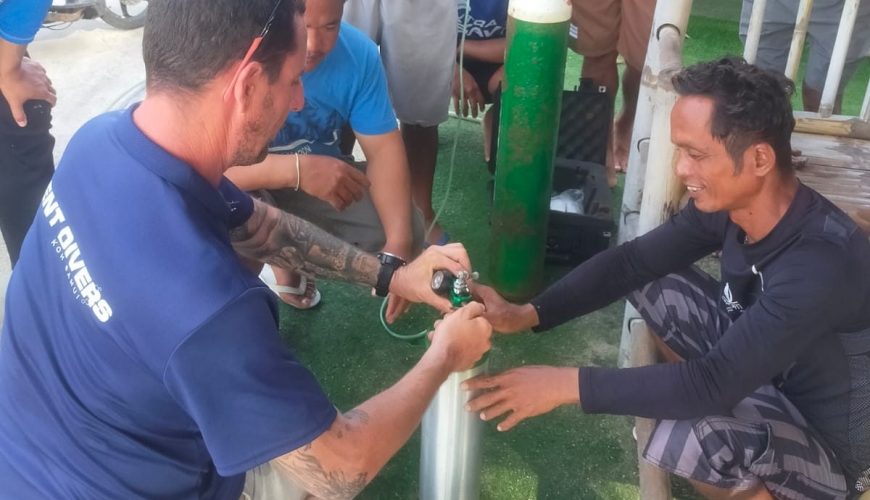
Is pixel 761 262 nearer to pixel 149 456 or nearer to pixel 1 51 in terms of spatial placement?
pixel 149 456

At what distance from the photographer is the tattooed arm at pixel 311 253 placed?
2293 mm

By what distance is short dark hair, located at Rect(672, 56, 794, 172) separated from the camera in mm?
1977

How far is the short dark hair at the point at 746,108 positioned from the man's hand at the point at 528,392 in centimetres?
71

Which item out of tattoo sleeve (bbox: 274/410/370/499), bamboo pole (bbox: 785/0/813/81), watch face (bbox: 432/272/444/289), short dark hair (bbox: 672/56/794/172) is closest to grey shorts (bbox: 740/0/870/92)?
bamboo pole (bbox: 785/0/813/81)

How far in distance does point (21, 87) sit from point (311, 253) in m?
1.27

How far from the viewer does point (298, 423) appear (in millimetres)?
1372

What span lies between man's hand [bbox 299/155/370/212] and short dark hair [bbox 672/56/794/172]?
1310mm

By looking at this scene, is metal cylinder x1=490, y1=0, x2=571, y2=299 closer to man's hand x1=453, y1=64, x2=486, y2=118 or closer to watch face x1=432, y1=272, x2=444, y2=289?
man's hand x1=453, y1=64, x2=486, y2=118

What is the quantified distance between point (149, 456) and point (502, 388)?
928 mm

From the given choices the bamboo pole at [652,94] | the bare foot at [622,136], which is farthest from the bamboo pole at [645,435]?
the bare foot at [622,136]

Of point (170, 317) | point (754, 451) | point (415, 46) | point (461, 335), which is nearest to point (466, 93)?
point (415, 46)

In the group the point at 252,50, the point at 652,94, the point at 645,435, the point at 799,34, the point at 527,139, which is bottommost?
the point at 645,435

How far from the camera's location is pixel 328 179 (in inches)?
113

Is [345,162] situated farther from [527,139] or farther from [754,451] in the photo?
[754,451]
